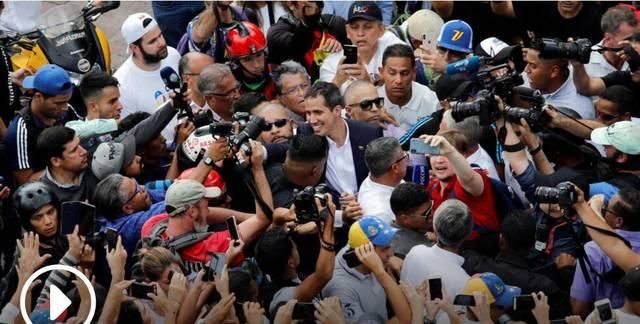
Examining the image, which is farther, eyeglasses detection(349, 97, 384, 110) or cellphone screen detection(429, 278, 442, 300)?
eyeglasses detection(349, 97, 384, 110)

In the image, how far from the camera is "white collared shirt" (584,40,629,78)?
30.3 feet

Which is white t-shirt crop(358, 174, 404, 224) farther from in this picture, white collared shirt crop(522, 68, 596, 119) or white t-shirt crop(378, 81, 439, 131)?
white collared shirt crop(522, 68, 596, 119)

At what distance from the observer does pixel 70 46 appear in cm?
962

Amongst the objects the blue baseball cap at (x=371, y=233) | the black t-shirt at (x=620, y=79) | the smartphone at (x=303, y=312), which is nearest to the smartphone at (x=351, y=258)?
the blue baseball cap at (x=371, y=233)

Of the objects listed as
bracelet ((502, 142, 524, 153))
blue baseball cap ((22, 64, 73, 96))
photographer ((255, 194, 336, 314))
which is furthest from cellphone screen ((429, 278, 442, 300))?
blue baseball cap ((22, 64, 73, 96))

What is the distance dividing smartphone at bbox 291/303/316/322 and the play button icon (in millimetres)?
1139

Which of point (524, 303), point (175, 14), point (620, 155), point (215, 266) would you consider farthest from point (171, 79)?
point (524, 303)

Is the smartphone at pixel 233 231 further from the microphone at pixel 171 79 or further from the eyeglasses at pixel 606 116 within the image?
the eyeglasses at pixel 606 116

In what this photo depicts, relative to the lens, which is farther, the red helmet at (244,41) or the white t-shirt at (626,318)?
the red helmet at (244,41)

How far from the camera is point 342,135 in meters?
8.09

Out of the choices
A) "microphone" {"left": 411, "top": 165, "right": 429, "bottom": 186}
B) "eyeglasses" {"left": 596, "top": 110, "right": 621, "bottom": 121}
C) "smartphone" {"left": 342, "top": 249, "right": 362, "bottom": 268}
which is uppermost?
"smartphone" {"left": 342, "top": 249, "right": 362, "bottom": 268}

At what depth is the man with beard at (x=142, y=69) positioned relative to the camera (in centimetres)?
930

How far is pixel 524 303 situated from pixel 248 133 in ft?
7.01

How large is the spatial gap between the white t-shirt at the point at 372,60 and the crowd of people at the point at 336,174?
22 millimetres
